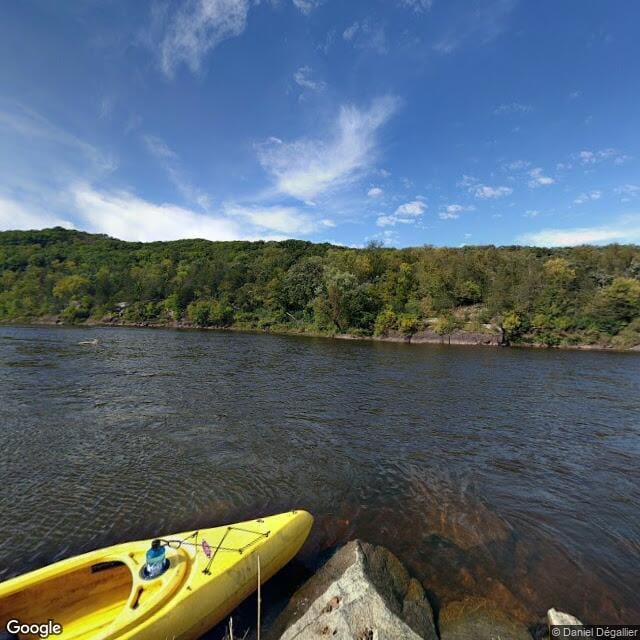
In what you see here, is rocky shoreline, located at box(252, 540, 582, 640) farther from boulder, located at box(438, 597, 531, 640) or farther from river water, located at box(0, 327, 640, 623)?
river water, located at box(0, 327, 640, 623)

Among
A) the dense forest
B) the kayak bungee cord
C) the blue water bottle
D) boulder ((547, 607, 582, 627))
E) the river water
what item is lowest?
the river water

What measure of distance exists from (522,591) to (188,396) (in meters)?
18.2

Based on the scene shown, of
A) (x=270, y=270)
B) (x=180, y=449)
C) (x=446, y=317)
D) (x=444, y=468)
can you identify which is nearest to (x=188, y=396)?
(x=180, y=449)

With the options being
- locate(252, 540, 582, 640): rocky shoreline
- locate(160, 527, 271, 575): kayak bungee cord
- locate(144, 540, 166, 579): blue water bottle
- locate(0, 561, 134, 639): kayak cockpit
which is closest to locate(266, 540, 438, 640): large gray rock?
locate(252, 540, 582, 640): rocky shoreline

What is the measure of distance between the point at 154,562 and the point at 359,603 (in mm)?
3419

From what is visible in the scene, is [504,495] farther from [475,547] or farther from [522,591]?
[522,591]

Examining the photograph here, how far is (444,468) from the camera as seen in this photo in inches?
502

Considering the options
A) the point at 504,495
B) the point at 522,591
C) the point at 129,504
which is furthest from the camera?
the point at 504,495

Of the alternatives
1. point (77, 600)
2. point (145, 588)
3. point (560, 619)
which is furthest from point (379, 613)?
point (77, 600)

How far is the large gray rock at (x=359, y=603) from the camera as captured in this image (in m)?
5.48

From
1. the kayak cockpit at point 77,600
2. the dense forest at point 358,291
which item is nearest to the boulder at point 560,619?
the kayak cockpit at point 77,600

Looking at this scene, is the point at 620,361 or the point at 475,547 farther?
the point at 620,361

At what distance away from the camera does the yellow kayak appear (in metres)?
5.64

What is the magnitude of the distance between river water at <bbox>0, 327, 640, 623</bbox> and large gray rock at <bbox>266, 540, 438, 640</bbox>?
80 cm
